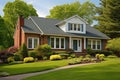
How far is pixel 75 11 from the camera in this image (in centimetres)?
7744

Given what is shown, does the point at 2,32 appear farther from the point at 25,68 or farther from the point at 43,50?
the point at 25,68

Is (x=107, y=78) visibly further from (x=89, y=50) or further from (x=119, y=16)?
(x=119, y=16)

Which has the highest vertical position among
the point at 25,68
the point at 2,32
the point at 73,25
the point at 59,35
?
the point at 73,25

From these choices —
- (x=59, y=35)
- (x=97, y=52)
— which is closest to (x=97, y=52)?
(x=97, y=52)

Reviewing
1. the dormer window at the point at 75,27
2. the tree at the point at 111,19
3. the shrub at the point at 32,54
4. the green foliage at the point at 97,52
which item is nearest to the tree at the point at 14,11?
the tree at the point at 111,19

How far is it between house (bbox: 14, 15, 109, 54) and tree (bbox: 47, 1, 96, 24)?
1128 inches

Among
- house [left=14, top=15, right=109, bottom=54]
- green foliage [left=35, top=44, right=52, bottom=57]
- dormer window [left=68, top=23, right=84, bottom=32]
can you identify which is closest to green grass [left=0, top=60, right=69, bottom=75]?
green foliage [left=35, top=44, right=52, bottom=57]

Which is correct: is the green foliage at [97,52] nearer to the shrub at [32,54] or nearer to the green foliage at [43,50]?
the green foliage at [43,50]

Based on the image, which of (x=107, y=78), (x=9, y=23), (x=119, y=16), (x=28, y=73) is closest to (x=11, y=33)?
(x=9, y=23)

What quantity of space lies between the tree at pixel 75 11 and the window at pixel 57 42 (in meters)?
33.1

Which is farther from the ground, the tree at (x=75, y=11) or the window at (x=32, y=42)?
the tree at (x=75, y=11)

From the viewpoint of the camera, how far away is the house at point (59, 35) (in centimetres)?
4194

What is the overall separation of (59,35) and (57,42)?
55.1 inches

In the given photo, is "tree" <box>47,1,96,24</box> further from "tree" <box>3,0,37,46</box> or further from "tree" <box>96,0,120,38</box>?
"tree" <box>96,0,120,38</box>
